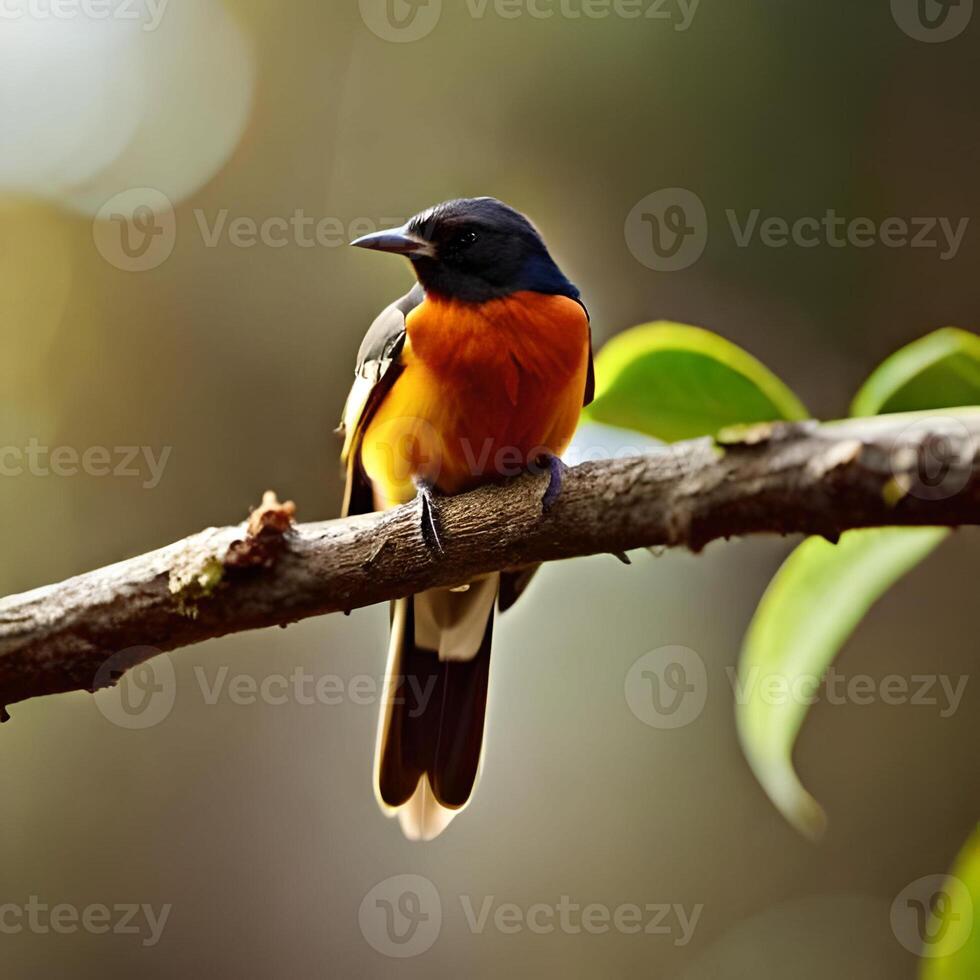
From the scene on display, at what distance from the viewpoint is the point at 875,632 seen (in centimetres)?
331

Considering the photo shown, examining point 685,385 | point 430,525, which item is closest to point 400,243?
point 430,525

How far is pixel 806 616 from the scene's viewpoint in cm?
119

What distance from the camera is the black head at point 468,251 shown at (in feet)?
6.42

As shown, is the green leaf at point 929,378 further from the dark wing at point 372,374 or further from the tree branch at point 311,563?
the dark wing at point 372,374

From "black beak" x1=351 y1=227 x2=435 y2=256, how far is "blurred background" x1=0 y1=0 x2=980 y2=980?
4.76ft

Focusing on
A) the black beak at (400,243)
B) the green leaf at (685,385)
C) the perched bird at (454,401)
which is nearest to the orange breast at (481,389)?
the perched bird at (454,401)

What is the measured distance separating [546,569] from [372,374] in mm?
1546

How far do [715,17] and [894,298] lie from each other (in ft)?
3.42

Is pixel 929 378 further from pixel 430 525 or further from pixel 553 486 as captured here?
pixel 430 525

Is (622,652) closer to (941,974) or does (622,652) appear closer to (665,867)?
(665,867)

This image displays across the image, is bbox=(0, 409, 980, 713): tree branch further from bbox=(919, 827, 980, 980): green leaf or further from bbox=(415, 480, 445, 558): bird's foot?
bbox=(919, 827, 980, 980): green leaf

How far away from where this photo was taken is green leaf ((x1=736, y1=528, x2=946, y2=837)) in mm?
1162

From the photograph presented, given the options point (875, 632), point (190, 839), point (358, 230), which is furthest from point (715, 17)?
point (190, 839)

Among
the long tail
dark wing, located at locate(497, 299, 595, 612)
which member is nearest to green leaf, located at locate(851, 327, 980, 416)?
dark wing, located at locate(497, 299, 595, 612)
